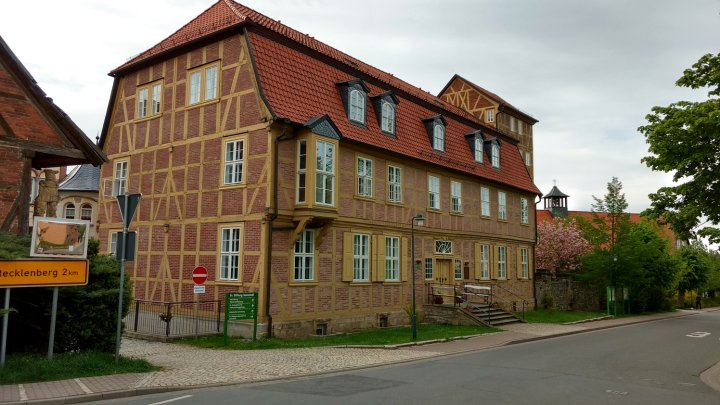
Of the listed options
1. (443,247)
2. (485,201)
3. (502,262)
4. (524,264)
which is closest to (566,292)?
(524,264)

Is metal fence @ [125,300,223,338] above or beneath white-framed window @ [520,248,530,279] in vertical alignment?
beneath

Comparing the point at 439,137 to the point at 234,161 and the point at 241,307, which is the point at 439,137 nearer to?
the point at 234,161

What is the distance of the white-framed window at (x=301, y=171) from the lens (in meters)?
18.2

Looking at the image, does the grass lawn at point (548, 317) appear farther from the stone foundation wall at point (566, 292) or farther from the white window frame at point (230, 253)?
the white window frame at point (230, 253)

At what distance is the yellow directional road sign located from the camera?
1027 centimetres

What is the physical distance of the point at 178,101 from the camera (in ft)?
68.6

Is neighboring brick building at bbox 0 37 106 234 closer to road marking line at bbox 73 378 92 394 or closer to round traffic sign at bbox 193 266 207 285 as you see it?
round traffic sign at bbox 193 266 207 285

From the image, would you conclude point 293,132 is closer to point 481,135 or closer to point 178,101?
point 178,101

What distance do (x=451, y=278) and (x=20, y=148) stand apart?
18460 mm

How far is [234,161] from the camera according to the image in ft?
61.7

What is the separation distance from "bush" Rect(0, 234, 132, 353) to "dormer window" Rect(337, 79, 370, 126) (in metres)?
11.3

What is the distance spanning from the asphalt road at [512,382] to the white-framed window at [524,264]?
14845 millimetres

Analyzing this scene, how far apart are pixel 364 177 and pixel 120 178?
10068 mm

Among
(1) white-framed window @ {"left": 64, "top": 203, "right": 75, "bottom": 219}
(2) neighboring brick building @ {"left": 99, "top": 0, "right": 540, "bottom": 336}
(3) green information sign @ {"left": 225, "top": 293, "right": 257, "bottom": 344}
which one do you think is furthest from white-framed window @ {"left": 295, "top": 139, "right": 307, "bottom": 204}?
(1) white-framed window @ {"left": 64, "top": 203, "right": 75, "bottom": 219}
